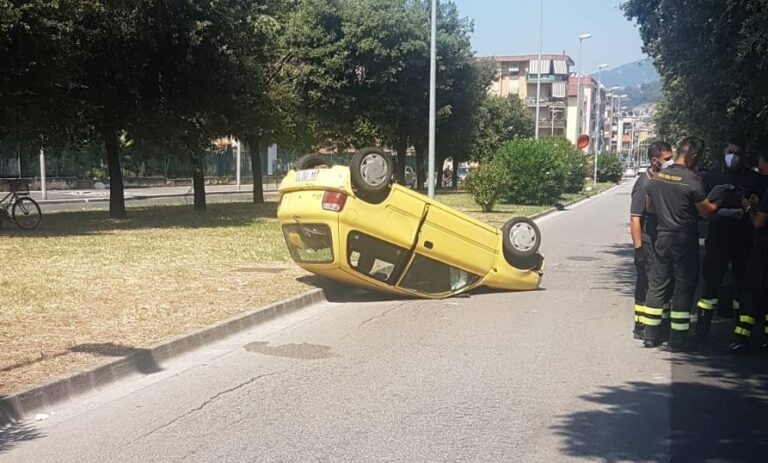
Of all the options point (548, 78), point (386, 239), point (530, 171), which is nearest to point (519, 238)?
point (386, 239)


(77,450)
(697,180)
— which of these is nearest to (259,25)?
(697,180)

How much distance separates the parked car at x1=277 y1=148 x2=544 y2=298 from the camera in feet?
30.1

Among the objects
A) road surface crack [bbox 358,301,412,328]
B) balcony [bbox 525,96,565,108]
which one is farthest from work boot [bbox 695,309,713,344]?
balcony [bbox 525,96,565,108]

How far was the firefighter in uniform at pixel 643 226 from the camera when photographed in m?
7.62

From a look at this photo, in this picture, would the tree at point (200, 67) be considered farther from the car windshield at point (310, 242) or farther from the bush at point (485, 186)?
the car windshield at point (310, 242)

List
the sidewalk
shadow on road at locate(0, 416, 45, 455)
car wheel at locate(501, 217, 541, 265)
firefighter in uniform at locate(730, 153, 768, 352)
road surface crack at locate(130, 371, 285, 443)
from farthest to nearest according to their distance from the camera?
the sidewalk, car wheel at locate(501, 217, 541, 265), firefighter in uniform at locate(730, 153, 768, 352), road surface crack at locate(130, 371, 285, 443), shadow on road at locate(0, 416, 45, 455)

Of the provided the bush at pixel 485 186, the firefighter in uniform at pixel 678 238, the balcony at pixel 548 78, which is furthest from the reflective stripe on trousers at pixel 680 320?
the balcony at pixel 548 78

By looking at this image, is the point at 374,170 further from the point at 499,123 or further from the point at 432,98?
the point at 499,123

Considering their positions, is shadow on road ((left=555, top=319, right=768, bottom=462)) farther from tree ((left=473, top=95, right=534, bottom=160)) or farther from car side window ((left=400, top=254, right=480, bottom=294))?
tree ((left=473, top=95, right=534, bottom=160))

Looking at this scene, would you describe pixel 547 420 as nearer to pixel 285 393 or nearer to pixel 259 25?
pixel 285 393

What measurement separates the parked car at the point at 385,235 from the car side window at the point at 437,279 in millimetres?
14

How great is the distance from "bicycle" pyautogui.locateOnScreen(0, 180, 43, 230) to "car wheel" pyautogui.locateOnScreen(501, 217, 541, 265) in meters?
12.4

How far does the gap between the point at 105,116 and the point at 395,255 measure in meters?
13.9

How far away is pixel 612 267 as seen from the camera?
13.8 m
